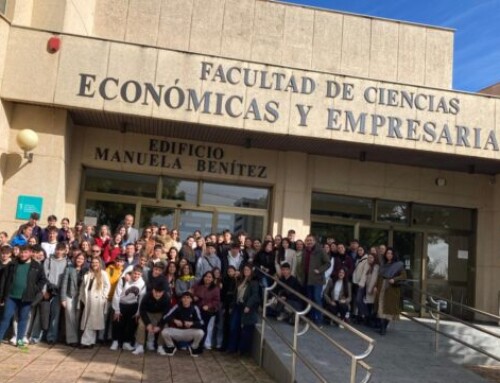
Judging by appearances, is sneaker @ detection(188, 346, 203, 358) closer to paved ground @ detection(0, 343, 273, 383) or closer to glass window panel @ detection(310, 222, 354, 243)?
paved ground @ detection(0, 343, 273, 383)

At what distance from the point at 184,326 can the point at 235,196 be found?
5019mm

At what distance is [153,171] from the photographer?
12.3 m

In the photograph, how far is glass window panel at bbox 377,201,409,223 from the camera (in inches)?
533

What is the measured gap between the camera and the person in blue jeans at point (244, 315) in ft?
27.8

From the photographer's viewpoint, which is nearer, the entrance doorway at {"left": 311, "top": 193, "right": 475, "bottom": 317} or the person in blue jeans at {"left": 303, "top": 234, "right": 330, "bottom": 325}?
the person in blue jeans at {"left": 303, "top": 234, "right": 330, "bottom": 325}

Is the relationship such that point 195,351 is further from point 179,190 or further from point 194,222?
point 179,190

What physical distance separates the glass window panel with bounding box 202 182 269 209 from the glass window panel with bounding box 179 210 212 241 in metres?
0.32

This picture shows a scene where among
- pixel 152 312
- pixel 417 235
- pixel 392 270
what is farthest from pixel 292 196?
pixel 152 312

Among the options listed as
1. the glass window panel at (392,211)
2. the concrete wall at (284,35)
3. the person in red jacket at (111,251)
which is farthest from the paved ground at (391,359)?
the concrete wall at (284,35)

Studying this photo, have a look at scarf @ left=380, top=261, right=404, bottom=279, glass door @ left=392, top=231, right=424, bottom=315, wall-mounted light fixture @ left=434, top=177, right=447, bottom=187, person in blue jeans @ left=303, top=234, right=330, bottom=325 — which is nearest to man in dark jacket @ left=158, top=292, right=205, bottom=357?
person in blue jeans @ left=303, top=234, right=330, bottom=325

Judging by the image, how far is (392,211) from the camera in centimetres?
1363

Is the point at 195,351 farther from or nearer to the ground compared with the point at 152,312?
nearer to the ground

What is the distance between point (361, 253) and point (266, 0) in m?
6.45

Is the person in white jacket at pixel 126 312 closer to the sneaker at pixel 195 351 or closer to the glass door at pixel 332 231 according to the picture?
the sneaker at pixel 195 351
